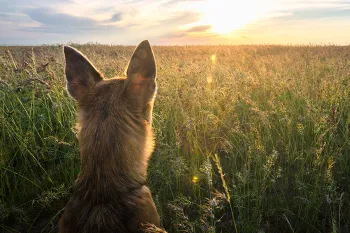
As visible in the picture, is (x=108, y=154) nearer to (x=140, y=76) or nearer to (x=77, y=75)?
(x=140, y=76)

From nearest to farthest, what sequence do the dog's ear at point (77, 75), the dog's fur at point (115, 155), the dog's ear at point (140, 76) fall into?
the dog's fur at point (115, 155), the dog's ear at point (140, 76), the dog's ear at point (77, 75)

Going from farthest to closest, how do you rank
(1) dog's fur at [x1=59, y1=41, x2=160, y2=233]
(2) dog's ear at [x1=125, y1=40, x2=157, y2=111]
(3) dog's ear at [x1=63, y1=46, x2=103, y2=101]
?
(3) dog's ear at [x1=63, y1=46, x2=103, y2=101] < (2) dog's ear at [x1=125, y1=40, x2=157, y2=111] < (1) dog's fur at [x1=59, y1=41, x2=160, y2=233]

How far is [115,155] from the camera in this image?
6.33 feet

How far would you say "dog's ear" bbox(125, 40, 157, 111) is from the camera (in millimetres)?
2096

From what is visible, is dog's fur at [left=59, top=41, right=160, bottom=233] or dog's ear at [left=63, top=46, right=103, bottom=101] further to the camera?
dog's ear at [left=63, top=46, right=103, bottom=101]

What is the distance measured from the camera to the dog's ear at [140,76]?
82.5 inches

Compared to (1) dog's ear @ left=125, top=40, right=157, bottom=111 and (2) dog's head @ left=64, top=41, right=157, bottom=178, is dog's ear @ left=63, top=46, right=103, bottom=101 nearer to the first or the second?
(2) dog's head @ left=64, top=41, right=157, bottom=178

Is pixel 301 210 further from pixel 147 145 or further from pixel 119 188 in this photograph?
pixel 119 188

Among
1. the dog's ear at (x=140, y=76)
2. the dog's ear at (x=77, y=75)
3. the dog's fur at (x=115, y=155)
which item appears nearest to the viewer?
the dog's fur at (x=115, y=155)

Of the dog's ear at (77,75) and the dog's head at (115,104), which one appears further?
the dog's ear at (77,75)

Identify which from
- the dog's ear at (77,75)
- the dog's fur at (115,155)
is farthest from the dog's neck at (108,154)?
the dog's ear at (77,75)

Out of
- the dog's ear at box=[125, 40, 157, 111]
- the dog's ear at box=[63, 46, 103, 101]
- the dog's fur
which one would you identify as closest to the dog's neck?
the dog's fur

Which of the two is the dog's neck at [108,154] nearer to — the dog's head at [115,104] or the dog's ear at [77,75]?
the dog's head at [115,104]

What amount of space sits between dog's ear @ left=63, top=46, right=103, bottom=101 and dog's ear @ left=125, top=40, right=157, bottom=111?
0.41 meters
